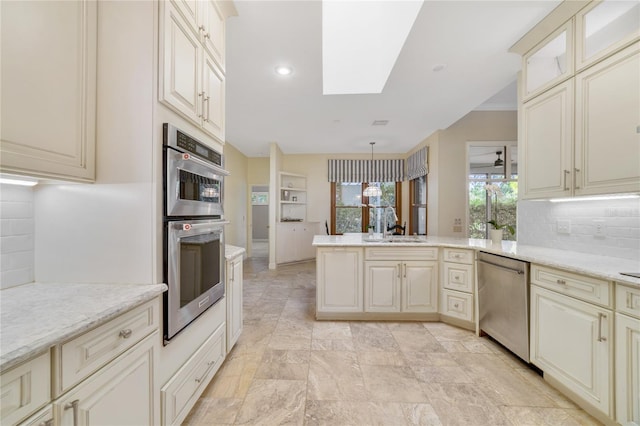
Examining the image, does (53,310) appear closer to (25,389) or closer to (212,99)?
(25,389)

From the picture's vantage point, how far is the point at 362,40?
2463 mm

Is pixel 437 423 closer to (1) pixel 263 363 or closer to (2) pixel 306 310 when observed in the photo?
(1) pixel 263 363

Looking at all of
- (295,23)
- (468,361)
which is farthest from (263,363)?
(295,23)

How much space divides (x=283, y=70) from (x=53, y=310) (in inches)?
103

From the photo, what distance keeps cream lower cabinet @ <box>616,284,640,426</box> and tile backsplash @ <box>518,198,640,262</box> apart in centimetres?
69

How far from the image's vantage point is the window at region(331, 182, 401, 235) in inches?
259

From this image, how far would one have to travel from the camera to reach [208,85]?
1599mm

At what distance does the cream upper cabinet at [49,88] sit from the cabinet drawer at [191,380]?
1.07m

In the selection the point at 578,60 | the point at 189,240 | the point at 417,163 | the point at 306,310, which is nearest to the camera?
the point at 189,240

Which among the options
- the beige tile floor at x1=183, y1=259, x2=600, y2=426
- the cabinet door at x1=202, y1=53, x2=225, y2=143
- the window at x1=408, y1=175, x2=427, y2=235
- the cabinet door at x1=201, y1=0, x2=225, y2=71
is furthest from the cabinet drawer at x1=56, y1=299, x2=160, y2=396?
the window at x1=408, y1=175, x2=427, y2=235

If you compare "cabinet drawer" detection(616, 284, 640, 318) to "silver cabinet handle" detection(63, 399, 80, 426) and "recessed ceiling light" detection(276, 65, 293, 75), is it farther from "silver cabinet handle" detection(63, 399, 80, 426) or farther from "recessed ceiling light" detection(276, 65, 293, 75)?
"recessed ceiling light" detection(276, 65, 293, 75)

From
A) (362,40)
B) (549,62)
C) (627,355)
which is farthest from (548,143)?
(362,40)

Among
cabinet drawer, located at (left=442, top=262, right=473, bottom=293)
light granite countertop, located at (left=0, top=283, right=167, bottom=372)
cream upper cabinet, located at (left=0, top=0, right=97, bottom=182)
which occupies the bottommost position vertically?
cabinet drawer, located at (left=442, top=262, right=473, bottom=293)

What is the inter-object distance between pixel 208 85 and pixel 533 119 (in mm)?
2620
